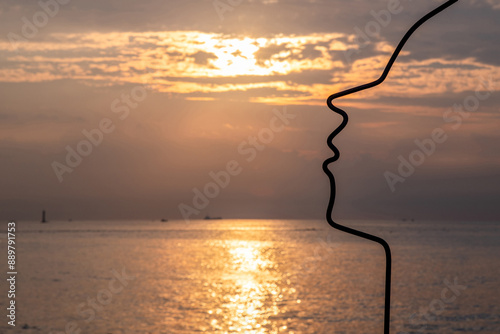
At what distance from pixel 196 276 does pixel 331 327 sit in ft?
61.4

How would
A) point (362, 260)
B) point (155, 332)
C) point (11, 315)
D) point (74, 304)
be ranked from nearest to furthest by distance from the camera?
1. point (155, 332)
2. point (11, 315)
3. point (74, 304)
4. point (362, 260)

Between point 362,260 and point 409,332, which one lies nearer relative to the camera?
point 409,332

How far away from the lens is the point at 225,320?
2330 cm

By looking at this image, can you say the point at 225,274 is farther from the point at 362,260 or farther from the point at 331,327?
the point at 331,327

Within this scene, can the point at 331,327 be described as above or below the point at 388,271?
below

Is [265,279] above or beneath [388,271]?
beneath

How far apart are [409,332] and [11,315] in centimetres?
1392

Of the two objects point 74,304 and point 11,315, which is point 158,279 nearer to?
point 74,304

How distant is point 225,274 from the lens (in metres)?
40.9

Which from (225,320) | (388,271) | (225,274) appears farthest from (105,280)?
(388,271)

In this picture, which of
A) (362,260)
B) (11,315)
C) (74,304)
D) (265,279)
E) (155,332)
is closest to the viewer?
(155,332)

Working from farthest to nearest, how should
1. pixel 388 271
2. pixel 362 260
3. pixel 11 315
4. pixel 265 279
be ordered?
pixel 362 260
pixel 265 279
pixel 11 315
pixel 388 271

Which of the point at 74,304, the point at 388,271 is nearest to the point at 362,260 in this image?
the point at 74,304

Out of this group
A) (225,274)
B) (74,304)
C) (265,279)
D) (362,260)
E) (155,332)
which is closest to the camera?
(155,332)
